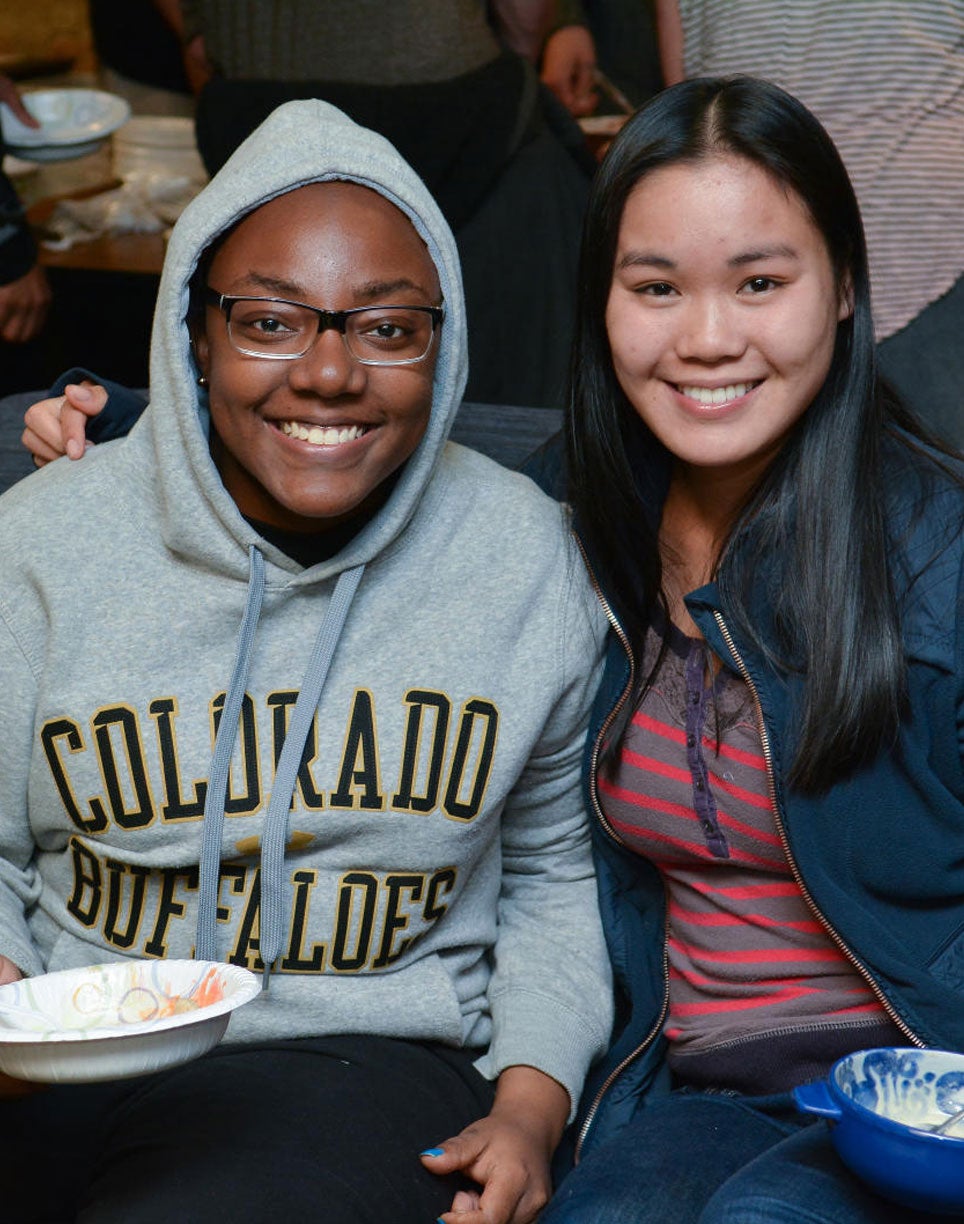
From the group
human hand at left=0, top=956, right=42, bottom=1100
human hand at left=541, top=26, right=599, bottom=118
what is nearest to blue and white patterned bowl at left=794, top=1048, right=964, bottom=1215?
human hand at left=0, top=956, right=42, bottom=1100

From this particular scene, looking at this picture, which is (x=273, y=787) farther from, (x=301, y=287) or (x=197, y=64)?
(x=197, y=64)

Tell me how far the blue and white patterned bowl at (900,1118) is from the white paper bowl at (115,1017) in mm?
483

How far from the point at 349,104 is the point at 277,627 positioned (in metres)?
1.33

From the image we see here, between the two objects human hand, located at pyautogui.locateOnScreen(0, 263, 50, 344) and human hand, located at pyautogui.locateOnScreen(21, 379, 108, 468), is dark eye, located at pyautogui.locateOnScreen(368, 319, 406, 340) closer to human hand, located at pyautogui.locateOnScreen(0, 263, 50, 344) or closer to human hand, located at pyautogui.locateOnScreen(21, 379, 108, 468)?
human hand, located at pyautogui.locateOnScreen(21, 379, 108, 468)

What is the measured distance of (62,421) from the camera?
1.68 m

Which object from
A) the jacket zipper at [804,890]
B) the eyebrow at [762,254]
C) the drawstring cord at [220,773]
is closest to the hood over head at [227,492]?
the drawstring cord at [220,773]

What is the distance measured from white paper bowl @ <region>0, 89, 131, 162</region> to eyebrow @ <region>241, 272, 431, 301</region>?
4.61 feet

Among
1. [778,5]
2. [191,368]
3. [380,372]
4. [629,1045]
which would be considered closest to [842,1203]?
[629,1045]

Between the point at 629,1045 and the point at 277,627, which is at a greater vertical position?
the point at 277,627

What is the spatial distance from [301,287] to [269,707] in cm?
40

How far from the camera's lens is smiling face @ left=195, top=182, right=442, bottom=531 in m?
1.42

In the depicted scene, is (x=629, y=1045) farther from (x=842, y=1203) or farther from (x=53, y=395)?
(x=53, y=395)

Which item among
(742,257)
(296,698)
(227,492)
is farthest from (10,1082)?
(742,257)

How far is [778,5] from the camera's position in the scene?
7.86 ft
